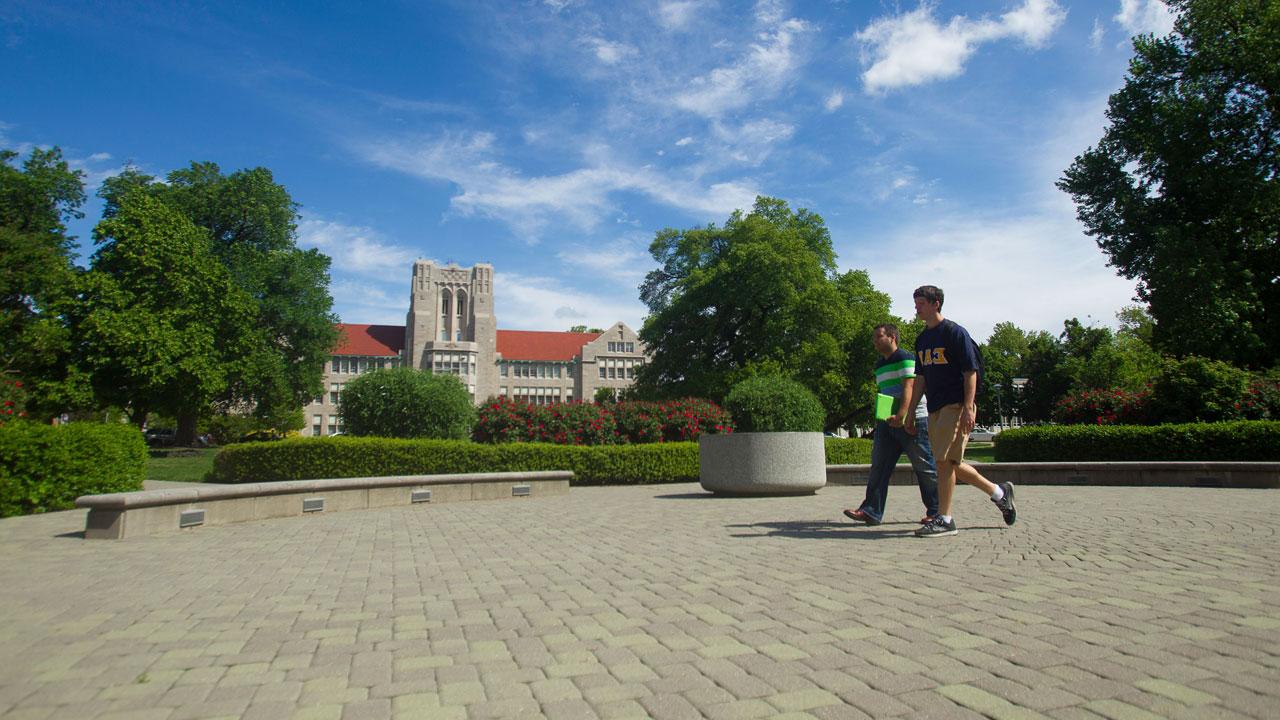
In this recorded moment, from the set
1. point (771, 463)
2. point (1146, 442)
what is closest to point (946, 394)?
point (771, 463)

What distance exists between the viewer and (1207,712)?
7.32ft

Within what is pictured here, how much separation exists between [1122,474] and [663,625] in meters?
12.6

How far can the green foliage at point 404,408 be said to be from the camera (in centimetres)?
1762

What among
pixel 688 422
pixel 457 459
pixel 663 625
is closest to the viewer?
pixel 663 625

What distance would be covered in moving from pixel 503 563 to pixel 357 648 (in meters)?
2.32

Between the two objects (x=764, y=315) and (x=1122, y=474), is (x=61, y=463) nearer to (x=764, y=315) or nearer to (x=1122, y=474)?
(x=1122, y=474)

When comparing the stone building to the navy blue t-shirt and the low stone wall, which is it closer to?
the low stone wall

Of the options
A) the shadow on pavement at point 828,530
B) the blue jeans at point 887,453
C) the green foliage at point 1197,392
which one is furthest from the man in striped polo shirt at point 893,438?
the green foliage at point 1197,392

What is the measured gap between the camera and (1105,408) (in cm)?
1705

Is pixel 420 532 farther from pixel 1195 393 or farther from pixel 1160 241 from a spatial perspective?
pixel 1160 241

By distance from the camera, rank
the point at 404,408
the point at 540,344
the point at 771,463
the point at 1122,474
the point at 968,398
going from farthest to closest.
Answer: the point at 540,344
the point at 404,408
the point at 1122,474
the point at 771,463
the point at 968,398

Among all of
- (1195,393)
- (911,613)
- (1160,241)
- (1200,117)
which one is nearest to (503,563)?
(911,613)

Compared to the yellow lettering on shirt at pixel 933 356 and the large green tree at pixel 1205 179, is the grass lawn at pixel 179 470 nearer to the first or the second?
the yellow lettering on shirt at pixel 933 356

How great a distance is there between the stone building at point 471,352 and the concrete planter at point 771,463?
76906 mm
